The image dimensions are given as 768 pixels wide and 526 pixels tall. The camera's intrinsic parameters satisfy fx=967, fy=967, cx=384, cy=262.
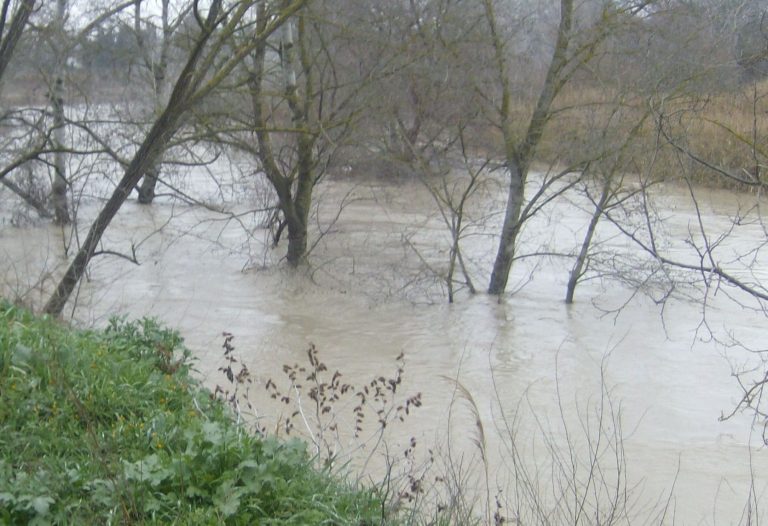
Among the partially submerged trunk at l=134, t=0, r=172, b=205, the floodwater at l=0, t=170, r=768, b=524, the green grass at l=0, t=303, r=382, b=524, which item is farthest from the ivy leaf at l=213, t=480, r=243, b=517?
the partially submerged trunk at l=134, t=0, r=172, b=205

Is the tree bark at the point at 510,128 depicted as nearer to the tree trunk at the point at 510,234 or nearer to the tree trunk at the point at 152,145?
the tree trunk at the point at 510,234

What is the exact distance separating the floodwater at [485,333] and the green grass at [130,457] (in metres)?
2.16

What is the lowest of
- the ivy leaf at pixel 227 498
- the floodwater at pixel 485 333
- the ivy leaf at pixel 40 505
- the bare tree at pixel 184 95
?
the floodwater at pixel 485 333

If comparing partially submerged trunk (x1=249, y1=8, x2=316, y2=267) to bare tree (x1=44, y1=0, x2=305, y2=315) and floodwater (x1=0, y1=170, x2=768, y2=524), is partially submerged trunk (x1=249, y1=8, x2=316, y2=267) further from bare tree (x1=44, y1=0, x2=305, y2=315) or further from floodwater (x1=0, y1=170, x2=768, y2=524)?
bare tree (x1=44, y1=0, x2=305, y2=315)

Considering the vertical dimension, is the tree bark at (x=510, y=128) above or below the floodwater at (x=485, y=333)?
above

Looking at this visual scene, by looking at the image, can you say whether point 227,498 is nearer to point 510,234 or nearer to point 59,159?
point 510,234

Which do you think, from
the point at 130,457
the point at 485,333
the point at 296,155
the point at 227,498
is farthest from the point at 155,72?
the point at 227,498

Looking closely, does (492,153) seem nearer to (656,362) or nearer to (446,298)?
(446,298)

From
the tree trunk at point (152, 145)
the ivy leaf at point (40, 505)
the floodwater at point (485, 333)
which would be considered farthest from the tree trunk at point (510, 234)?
the ivy leaf at point (40, 505)

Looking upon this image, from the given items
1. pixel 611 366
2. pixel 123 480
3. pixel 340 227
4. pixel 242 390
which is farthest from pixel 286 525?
pixel 340 227

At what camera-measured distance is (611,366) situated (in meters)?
13.1

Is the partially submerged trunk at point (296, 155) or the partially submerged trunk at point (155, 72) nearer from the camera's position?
the partially submerged trunk at point (296, 155)

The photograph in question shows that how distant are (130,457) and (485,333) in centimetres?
1095

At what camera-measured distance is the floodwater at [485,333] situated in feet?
29.6
